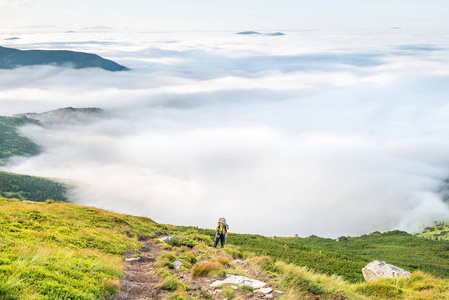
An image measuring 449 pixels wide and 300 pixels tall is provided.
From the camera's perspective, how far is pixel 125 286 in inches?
494

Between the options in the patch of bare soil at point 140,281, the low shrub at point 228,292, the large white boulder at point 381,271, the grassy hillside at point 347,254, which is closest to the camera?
the patch of bare soil at point 140,281

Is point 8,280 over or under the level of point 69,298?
over

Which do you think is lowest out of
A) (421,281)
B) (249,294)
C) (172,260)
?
(172,260)

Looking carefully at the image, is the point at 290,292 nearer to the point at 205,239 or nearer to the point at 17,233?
the point at 17,233

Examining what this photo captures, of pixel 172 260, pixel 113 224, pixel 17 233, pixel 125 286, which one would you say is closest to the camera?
pixel 125 286

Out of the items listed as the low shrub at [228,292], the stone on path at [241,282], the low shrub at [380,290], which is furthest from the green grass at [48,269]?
the low shrub at [380,290]

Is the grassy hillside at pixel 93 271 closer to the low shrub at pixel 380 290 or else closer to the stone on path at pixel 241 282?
the low shrub at pixel 380 290

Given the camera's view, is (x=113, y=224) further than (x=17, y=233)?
Yes

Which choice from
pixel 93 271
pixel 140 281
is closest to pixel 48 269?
pixel 93 271

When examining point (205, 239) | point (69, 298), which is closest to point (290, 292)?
point (69, 298)

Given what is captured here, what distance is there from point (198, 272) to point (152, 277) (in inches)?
99.7

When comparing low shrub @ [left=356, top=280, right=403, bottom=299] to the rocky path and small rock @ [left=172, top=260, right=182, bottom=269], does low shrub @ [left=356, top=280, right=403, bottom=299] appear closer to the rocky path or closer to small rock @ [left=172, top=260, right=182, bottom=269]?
the rocky path

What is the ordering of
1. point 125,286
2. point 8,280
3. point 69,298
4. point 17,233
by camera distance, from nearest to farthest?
point 8,280 → point 69,298 → point 125,286 → point 17,233

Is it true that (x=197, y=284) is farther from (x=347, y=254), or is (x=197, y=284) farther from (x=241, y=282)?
(x=347, y=254)
